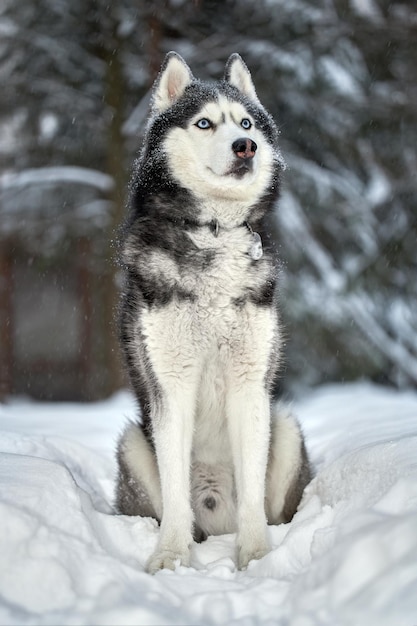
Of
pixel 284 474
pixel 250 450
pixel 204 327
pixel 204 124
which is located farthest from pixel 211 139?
Answer: pixel 284 474

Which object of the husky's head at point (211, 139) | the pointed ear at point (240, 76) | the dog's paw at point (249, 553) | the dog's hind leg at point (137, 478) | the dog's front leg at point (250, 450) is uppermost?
the pointed ear at point (240, 76)

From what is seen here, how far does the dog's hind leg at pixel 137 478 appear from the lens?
10.9 feet

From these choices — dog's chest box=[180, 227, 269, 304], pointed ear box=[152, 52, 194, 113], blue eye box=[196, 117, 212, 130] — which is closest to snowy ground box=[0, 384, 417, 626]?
dog's chest box=[180, 227, 269, 304]

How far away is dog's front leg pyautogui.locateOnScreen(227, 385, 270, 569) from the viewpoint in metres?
2.97

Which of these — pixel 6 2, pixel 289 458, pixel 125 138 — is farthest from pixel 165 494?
pixel 6 2

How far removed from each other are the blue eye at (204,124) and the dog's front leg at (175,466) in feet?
3.93

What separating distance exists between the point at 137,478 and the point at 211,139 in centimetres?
160

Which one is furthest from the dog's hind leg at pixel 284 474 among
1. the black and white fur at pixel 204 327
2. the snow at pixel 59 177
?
the snow at pixel 59 177

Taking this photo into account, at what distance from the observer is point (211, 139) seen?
3.12 m

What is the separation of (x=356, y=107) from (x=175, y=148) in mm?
6378

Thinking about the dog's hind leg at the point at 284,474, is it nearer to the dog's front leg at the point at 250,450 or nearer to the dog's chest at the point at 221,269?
the dog's front leg at the point at 250,450

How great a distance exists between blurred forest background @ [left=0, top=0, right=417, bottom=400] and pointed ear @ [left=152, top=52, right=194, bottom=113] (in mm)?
5055

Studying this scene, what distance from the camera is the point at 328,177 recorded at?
920 cm

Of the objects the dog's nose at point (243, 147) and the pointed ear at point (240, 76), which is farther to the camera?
the pointed ear at point (240, 76)
